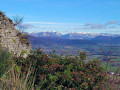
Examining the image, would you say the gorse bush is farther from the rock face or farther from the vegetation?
the rock face

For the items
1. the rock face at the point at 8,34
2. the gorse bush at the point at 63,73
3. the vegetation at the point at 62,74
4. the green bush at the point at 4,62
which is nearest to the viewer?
the green bush at the point at 4,62

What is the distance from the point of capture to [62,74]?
6004 millimetres

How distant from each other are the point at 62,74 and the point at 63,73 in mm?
125

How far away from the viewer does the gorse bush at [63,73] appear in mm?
5770

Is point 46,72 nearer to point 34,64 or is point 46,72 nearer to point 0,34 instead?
point 34,64

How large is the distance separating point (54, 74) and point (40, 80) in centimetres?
61

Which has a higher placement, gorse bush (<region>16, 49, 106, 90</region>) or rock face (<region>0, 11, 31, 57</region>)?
rock face (<region>0, 11, 31, 57</region>)

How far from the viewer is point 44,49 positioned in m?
7.98

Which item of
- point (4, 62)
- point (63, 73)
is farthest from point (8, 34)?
point (63, 73)

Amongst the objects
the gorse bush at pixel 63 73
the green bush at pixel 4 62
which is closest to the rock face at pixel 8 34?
the gorse bush at pixel 63 73

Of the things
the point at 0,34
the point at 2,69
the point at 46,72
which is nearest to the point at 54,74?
the point at 46,72

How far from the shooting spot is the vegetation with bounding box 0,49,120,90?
5652mm

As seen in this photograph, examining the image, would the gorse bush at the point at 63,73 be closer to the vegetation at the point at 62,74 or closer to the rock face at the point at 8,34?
the vegetation at the point at 62,74

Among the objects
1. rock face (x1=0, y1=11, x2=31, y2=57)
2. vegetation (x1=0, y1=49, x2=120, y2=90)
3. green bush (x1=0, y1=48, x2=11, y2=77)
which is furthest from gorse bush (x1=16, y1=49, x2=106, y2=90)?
rock face (x1=0, y1=11, x2=31, y2=57)
